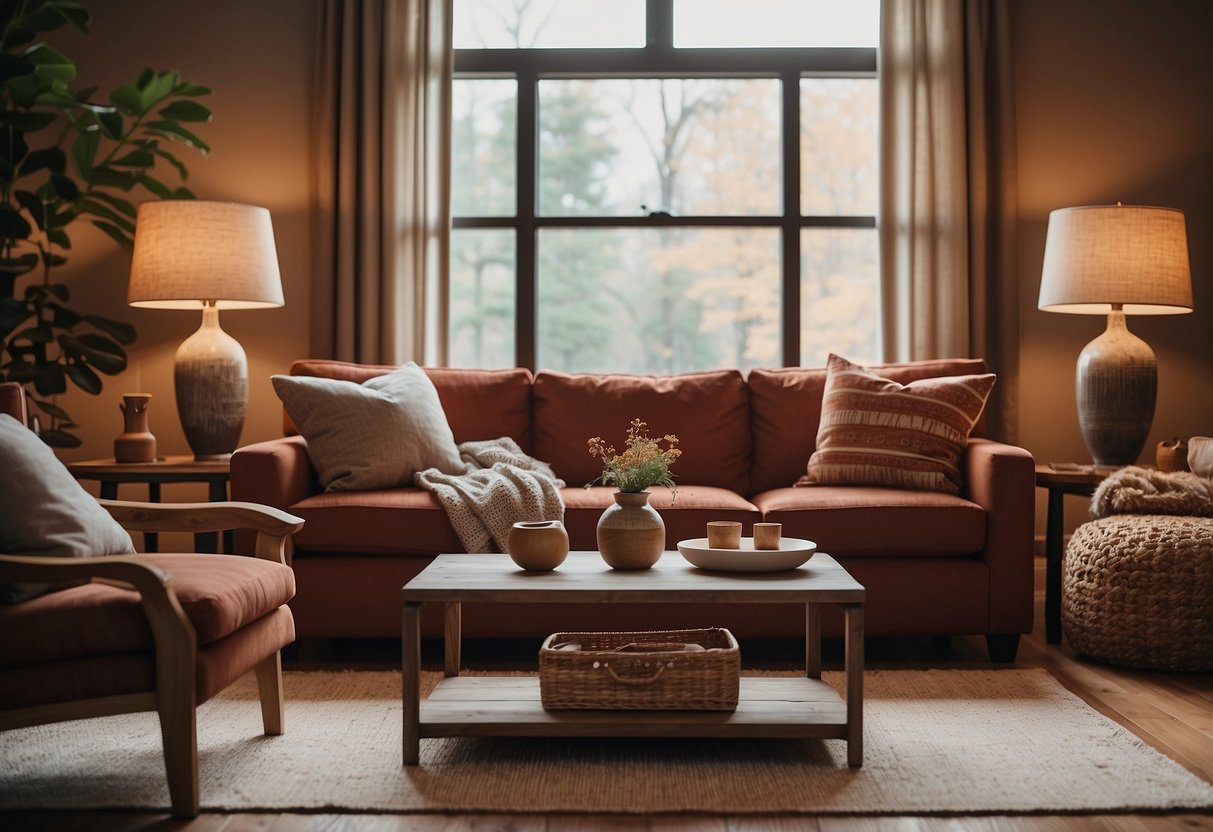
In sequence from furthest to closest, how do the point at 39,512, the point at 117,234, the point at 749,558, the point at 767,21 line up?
the point at 767,21
the point at 117,234
the point at 749,558
the point at 39,512

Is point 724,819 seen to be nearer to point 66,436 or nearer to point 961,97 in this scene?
point 66,436

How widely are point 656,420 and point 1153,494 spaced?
1603mm

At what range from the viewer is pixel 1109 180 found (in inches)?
170

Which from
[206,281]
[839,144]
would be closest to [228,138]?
[206,281]

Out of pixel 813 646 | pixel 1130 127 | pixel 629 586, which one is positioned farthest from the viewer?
pixel 1130 127

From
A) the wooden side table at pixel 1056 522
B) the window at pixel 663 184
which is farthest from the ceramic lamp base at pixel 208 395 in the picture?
the wooden side table at pixel 1056 522

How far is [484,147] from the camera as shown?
4.47m

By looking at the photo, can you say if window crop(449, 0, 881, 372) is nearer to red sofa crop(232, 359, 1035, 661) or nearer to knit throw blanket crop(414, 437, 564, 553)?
knit throw blanket crop(414, 437, 564, 553)

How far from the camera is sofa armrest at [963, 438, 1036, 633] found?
10.2ft

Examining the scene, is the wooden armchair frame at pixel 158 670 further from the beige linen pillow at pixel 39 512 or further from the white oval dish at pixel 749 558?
the white oval dish at pixel 749 558

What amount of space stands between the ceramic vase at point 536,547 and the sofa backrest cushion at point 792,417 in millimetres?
1531

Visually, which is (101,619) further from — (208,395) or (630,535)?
(208,395)

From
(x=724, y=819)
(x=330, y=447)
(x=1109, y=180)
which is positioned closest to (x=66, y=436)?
(x=330, y=447)

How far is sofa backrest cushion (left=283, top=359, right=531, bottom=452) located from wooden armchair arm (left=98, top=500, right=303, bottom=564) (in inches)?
51.0
